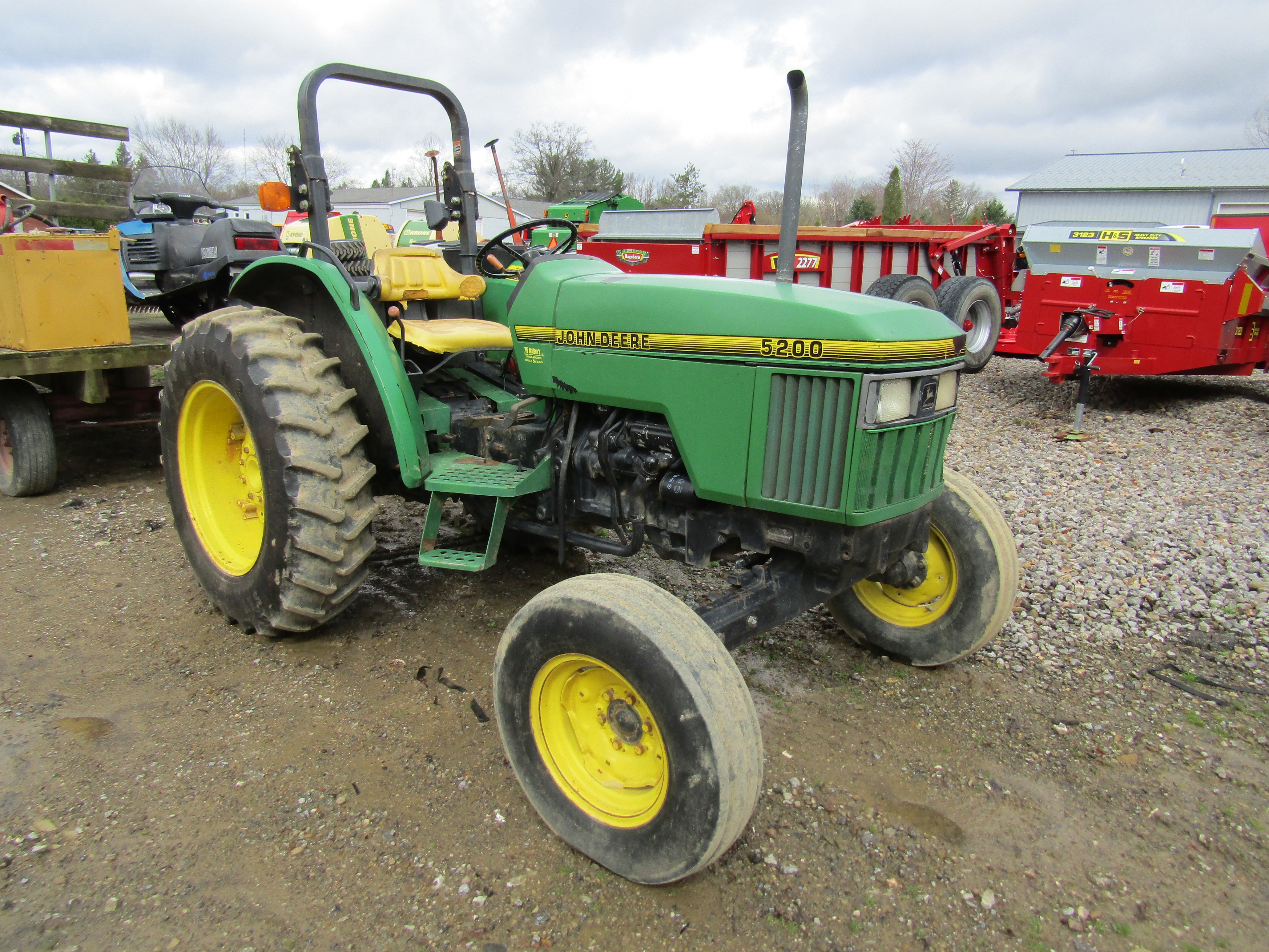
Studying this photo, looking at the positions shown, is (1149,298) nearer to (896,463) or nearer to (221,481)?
(896,463)

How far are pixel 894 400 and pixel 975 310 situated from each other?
7174 mm

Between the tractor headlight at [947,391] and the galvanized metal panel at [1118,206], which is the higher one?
the galvanized metal panel at [1118,206]

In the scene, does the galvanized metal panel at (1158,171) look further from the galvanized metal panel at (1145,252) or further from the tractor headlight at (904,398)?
the tractor headlight at (904,398)

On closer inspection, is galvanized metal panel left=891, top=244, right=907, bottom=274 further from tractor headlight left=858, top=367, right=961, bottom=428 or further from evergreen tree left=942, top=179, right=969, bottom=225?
evergreen tree left=942, top=179, right=969, bottom=225

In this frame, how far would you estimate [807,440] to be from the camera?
7.37 ft

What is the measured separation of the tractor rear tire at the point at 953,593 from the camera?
115 inches

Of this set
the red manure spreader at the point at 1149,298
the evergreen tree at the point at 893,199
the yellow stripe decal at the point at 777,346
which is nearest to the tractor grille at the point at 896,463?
the yellow stripe decal at the point at 777,346

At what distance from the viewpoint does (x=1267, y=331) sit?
7.41 meters

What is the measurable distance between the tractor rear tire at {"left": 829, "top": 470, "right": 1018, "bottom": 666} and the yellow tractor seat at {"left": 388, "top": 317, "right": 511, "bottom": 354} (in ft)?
5.53

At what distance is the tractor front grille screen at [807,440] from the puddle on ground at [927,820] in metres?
0.94

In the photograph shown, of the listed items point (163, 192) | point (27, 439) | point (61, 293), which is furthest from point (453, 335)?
point (163, 192)

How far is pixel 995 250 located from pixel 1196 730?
8.02m

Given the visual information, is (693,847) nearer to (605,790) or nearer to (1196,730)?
(605,790)

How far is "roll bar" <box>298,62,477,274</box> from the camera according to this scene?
323 cm
